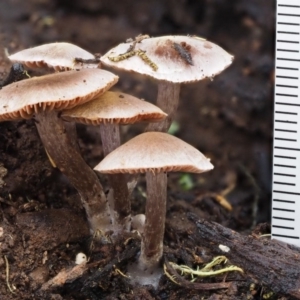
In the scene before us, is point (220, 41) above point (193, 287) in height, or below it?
above

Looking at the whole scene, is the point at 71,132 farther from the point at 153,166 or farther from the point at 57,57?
the point at 153,166


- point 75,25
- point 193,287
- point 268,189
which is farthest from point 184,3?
point 193,287

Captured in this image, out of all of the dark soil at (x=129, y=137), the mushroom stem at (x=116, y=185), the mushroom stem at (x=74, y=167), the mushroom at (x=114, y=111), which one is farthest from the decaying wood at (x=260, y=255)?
the mushroom at (x=114, y=111)

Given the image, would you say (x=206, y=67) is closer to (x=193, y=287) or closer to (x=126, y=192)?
(x=126, y=192)

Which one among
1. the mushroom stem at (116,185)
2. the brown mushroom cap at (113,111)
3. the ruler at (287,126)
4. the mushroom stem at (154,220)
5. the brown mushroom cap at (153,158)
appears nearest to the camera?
the brown mushroom cap at (153,158)

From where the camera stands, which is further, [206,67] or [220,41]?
[220,41]

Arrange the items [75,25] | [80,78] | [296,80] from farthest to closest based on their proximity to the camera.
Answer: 1. [75,25]
2. [296,80]
3. [80,78]

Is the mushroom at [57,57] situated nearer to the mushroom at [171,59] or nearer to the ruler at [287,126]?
the mushroom at [171,59]
